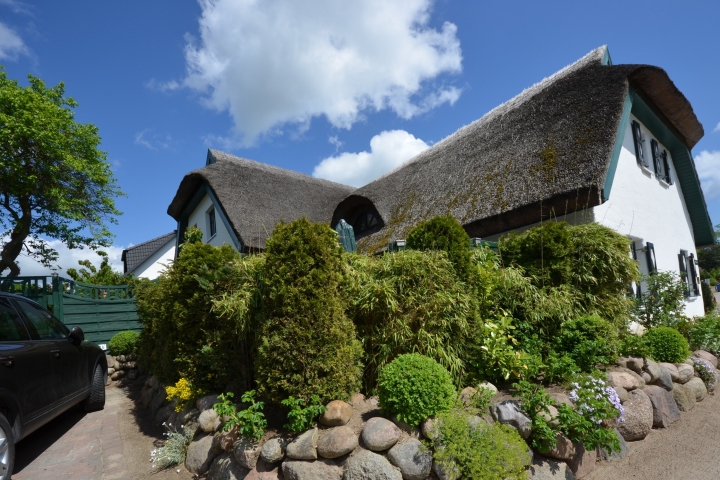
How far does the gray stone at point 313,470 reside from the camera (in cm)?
302

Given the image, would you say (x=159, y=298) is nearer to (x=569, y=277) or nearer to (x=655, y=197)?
(x=569, y=277)

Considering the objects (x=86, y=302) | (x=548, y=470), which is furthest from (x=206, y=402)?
(x=86, y=302)

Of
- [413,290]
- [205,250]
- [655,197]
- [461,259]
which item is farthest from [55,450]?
[655,197]

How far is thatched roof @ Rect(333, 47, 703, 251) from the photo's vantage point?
730 centimetres

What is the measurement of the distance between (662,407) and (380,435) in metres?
3.50

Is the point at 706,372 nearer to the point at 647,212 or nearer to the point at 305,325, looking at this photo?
the point at 647,212

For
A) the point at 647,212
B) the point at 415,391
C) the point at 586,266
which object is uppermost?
the point at 647,212

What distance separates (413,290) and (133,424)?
4.35m

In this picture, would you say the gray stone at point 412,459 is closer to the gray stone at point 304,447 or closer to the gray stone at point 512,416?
the gray stone at point 304,447

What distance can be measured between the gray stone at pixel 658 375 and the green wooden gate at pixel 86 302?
939 cm

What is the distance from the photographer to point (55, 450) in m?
4.50

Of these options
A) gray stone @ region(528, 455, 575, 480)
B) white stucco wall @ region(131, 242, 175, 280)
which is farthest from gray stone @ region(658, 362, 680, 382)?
white stucco wall @ region(131, 242, 175, 280)

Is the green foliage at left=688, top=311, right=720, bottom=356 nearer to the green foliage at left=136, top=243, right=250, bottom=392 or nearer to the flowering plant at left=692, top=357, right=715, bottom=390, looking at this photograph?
the flowering plant at left=692, top=357, right=715, bottom=390

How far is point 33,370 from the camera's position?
12.3 ft
